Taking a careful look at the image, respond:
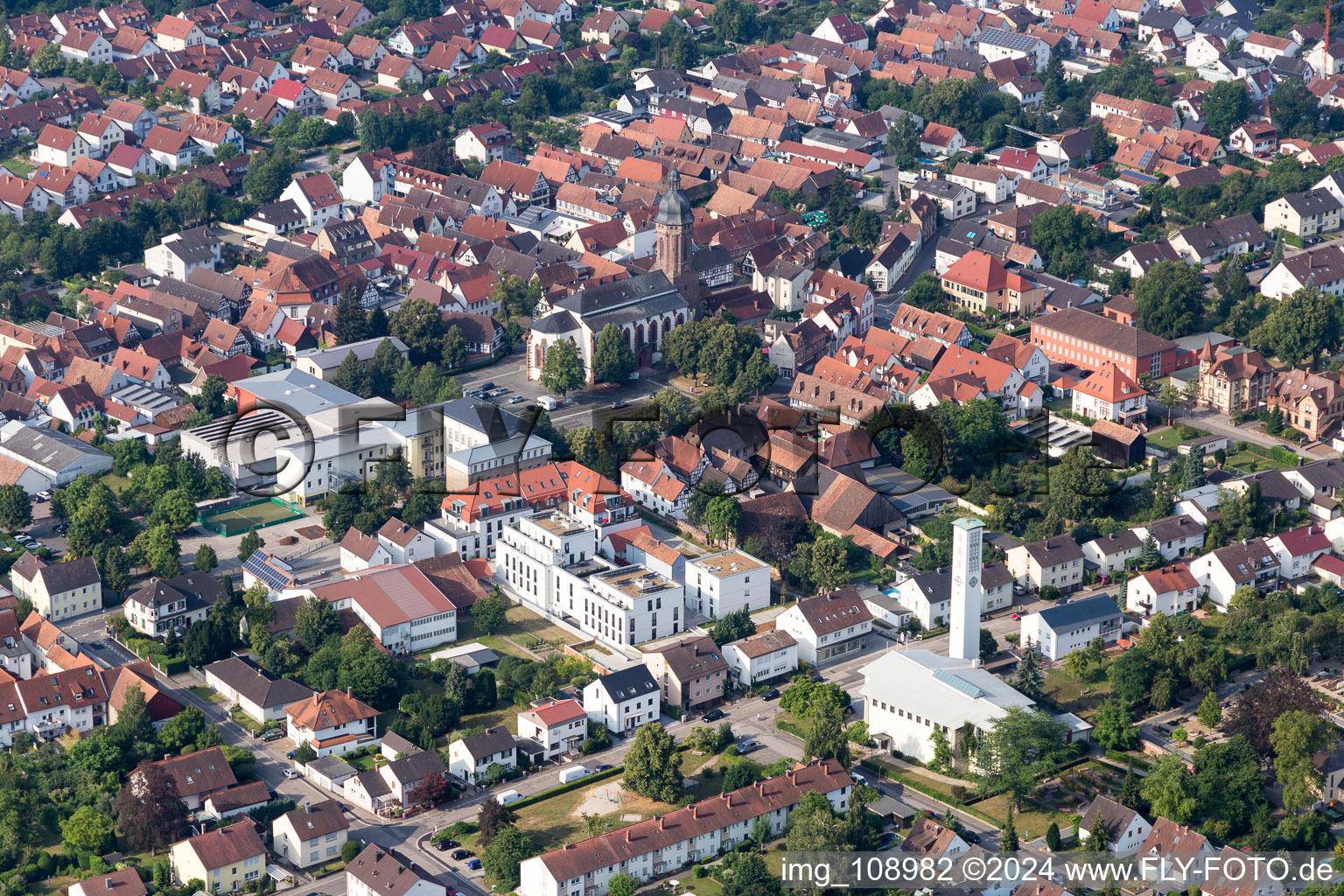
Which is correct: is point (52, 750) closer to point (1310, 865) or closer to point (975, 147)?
point (1310, 865)

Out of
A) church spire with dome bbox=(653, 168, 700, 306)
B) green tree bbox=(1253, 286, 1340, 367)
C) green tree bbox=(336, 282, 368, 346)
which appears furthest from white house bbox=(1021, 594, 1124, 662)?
green tree bbox=(336, 282, 368, 346)

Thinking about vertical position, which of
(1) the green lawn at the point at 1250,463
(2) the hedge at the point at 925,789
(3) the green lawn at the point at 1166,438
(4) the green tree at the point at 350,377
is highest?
(4) the green tree at the point at 350,377

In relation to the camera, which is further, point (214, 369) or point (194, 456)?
point (214, 369)

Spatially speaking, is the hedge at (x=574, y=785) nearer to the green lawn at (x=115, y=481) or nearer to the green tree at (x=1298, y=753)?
the green tree at (x=1298, y=753)

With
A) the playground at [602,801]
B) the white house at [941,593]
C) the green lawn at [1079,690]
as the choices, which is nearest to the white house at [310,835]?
the playground at [602,801]

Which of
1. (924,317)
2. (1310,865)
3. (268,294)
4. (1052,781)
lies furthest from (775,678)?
(268,294)

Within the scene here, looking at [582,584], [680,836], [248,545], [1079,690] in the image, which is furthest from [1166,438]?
[248,545]

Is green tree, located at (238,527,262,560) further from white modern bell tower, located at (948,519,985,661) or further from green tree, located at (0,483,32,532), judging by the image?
white modern bell tower, located at (948,519,985,661)
